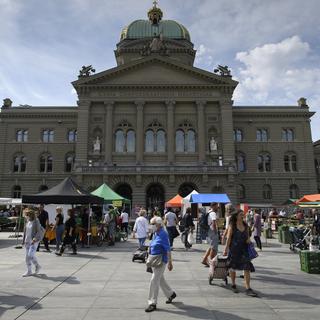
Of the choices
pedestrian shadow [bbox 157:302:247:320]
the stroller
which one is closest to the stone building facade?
the stroller

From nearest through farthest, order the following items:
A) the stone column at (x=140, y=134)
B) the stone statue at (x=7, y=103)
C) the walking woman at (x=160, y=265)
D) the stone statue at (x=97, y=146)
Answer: the walking woman at (x=160, y=265) < the stone column at (x=140, y=134) < the stone statue at (x=97, y=146) < the stone statue at (x=7, y=103)

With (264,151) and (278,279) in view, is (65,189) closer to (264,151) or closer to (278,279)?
(278,279)

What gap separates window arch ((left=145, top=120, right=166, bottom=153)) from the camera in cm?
5006

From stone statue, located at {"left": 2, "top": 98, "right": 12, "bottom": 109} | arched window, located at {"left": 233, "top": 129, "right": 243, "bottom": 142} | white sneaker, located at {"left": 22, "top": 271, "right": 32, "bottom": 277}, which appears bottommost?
white sneaker, located at {"left": 22, "top": 271, "right": 32, "bottom": 277}

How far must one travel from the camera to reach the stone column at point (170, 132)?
160 feet

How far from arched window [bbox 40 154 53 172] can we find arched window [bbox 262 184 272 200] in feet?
104

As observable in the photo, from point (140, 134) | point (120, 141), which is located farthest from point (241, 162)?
point (120, 141)

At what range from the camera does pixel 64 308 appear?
8344 millimetres

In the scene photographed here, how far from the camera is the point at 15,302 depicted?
29.1 ft

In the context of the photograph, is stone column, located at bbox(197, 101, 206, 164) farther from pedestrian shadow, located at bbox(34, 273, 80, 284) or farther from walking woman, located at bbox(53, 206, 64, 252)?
pedestrian shadow, located at bbox(34, 273, 80, 284)

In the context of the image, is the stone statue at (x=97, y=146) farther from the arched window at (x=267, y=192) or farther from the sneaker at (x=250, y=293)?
the sneaker at (x=250, y=293)

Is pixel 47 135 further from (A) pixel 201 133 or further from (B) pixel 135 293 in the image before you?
(B) pixel 135 293

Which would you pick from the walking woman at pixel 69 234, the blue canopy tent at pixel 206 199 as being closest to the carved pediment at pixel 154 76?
the blue canopy tent at pixel 206 199

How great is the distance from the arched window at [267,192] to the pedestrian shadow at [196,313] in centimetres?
4820
